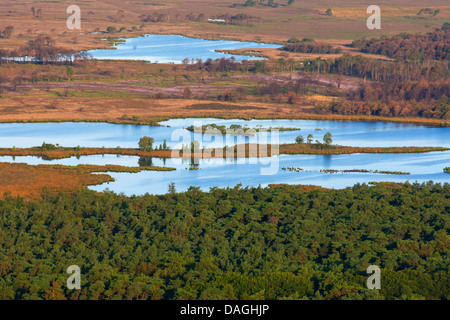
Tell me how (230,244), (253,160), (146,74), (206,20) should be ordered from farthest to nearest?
(206,20), (146,74), (253,160), (230,244)

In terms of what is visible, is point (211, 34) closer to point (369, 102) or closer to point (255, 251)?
point (369, 102)

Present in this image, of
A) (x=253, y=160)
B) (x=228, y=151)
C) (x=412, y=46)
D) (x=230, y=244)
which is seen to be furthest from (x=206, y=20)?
(x=230, y=244)

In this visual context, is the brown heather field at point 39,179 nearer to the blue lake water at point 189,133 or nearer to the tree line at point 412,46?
the blue lake water at point 189,133
